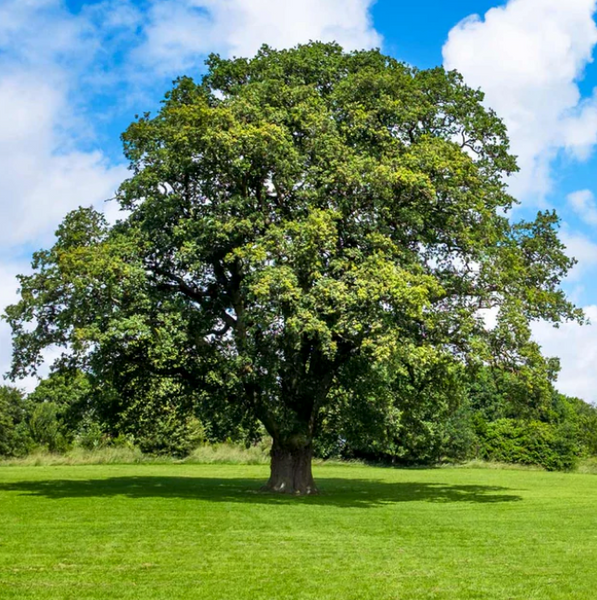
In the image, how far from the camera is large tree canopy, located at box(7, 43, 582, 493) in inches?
900

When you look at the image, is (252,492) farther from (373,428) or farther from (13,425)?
(13,425)

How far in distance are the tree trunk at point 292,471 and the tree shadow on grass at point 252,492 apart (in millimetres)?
746

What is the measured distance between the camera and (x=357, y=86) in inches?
1061

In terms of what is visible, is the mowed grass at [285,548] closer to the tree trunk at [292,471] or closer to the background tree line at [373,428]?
the tree trunk at [292,471]

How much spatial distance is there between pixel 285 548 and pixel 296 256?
436 inches

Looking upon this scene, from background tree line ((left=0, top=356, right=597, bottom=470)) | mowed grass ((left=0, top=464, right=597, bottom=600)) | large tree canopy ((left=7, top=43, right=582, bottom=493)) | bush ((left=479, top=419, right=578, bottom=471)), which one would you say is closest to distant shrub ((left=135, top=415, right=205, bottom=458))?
background tree line ((left=0, top=356, right=597, bottom=470))

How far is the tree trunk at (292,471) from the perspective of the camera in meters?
27.4

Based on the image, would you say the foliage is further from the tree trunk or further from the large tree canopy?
the tree trunk

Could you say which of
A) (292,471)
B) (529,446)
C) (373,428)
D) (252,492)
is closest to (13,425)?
(252,492)

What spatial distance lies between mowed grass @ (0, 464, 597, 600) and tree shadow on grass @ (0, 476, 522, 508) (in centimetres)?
29

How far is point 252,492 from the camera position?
27141 millimetres

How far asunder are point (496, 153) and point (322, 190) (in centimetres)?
821

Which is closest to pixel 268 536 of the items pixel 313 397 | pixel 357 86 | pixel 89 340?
pixel 89 340

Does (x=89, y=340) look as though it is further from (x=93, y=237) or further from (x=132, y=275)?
(x=93, y=237)
